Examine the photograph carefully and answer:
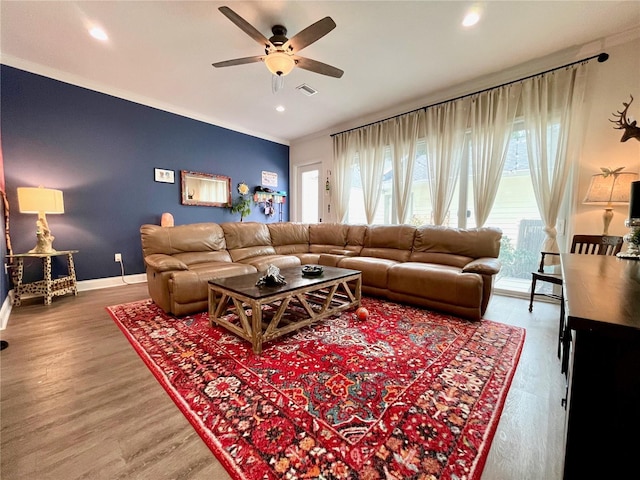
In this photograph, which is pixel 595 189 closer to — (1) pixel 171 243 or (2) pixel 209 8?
(2) pixel 209 8

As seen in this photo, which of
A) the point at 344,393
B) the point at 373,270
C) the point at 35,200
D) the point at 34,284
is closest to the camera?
the point at 344,393

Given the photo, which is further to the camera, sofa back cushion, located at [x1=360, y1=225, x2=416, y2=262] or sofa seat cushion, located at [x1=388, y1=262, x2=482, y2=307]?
sofa back cushion, located at [x1=360, y1=225, x2=416, y2=262]

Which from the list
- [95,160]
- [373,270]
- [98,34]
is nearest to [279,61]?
[98,34]

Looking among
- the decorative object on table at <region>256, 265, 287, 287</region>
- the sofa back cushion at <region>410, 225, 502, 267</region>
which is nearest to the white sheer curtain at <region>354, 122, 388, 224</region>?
Result: the sofa back cushion at <region>410, 225, 502, 267</region>

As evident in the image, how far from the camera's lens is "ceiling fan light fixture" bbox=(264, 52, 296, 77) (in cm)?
226

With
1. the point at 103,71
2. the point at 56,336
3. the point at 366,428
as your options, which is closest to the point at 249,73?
the point at 103,71

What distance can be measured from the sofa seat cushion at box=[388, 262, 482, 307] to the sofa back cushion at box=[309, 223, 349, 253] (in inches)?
57.4

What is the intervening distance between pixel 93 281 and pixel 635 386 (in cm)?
491

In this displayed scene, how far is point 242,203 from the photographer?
518 cm

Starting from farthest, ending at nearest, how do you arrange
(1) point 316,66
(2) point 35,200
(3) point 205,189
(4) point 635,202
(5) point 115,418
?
(3) point 205,189 → (2) point 35,200 → (1) point 316,66 → (4) point 635,202 → (5) point 115,418

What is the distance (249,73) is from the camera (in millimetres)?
3186

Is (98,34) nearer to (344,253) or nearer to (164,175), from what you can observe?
(164,175)

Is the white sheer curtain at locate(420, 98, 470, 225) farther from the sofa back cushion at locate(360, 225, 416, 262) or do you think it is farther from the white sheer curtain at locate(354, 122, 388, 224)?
the white sheer curtain at locate(354, 122, 388, 224)

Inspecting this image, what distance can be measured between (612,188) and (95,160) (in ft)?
19.5
